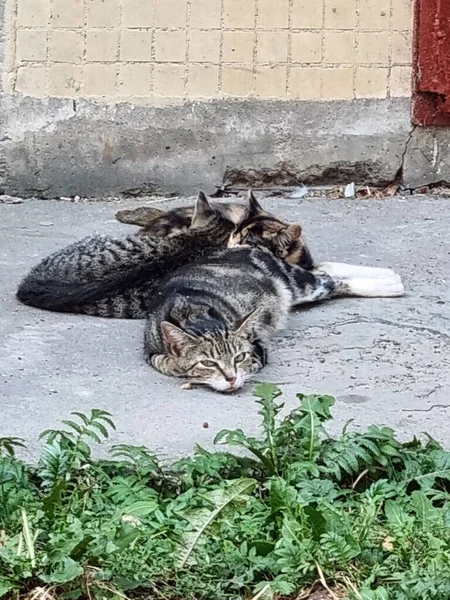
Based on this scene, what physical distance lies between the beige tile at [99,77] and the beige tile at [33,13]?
1.34ft

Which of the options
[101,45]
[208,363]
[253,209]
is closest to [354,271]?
[253,209]

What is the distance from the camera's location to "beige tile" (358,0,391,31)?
7590 mm

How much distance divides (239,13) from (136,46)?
0.69m

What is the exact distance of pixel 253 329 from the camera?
16.6 ft

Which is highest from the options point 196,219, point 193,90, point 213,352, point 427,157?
point 193,90

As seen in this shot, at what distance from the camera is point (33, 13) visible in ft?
24.7

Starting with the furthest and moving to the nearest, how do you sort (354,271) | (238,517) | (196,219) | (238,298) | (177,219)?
(177,219), (196,219), (354,271), (238,298), (238,517)

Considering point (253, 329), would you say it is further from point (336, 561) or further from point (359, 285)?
point (336, 561)

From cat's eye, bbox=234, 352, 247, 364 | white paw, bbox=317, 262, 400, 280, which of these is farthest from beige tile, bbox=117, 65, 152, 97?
cat's eye, bbox=234, 352, 247, 364

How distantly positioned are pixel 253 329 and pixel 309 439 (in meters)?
1.42

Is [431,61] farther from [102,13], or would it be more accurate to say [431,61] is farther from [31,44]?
[31,44]

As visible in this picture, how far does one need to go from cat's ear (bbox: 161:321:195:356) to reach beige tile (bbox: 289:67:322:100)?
3.31 m

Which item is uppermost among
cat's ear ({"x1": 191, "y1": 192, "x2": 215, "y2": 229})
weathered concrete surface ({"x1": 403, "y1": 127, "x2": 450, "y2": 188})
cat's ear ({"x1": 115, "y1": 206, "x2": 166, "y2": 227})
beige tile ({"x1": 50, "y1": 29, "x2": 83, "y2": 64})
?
beige tile ({"x1": 50, "y1": 29, "x2": 83, "y2": 64})

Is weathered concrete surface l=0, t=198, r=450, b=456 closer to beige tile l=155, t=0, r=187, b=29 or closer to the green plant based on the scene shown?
the green plant
